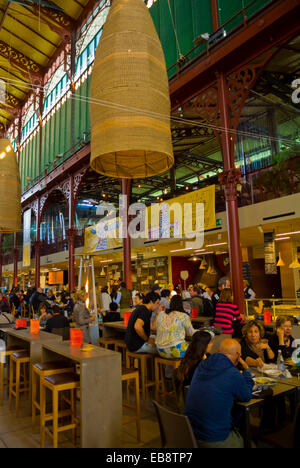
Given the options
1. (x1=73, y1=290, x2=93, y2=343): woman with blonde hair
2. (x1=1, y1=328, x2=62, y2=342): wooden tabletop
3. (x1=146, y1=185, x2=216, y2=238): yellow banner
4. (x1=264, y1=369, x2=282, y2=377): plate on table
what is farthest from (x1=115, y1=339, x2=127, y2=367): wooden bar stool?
(x1=146, y1=185, x2=216, y2=238): yellow banner

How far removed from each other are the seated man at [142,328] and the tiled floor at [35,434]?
724mm

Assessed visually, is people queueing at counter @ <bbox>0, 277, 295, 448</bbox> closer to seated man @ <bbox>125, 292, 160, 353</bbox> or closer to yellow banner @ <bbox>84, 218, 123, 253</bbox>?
seated man @ <bbox>125, 292, 160, 353</bbox>

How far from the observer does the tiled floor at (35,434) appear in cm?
325

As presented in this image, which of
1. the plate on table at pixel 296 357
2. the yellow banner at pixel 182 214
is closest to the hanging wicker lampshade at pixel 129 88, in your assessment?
the plate on table at pixel 296 357

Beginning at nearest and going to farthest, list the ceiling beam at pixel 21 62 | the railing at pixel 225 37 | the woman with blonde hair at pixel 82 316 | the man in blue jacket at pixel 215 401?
the man in blue jacket at pixel 215 401
the woman with blonde hair at pixel 82 316
the railing at pixel 225 37
the ceiling beam at pixel 21 62

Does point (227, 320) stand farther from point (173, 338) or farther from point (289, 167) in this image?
point (289, 167)

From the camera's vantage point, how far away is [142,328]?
14.2ft

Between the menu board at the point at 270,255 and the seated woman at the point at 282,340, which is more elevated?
the menu board at the point at 270,255

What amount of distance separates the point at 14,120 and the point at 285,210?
22661 millimetres

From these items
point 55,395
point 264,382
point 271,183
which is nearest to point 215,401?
point 264,382

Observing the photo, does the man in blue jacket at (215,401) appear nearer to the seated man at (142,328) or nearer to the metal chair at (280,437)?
the metal chair at (280,437)

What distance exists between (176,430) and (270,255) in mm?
7623

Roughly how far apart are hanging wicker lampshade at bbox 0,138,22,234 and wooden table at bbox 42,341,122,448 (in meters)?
2.09

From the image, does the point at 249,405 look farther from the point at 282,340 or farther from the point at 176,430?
the point at 282,340
